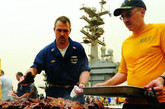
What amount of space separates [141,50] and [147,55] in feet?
0.29

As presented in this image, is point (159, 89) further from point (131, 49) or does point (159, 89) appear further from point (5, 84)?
point (5, 84)

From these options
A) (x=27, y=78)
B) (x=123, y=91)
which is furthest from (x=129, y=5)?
(x=27, y=78)

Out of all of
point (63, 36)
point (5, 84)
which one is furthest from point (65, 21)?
point (5, 84)

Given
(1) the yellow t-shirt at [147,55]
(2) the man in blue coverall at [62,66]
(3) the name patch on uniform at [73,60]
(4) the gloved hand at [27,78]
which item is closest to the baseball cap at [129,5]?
(1) the yellow t-shirt at [147,55]

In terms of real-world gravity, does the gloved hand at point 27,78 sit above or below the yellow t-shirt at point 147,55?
below

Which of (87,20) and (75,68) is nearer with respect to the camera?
(75,68)

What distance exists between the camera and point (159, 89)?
1630 millimetres

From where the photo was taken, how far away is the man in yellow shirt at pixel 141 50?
6.42 feet

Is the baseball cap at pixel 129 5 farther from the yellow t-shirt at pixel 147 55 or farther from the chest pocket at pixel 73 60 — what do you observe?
the chest pocket at pixel 73 60

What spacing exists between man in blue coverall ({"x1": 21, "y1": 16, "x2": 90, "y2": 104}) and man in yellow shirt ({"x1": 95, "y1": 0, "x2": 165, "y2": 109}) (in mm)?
1033

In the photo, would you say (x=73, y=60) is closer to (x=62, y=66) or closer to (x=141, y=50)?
(x=62, y=66)

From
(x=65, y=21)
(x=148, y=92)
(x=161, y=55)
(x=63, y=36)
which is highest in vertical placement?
(x=65, y=21)

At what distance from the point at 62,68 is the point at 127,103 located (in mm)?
1264

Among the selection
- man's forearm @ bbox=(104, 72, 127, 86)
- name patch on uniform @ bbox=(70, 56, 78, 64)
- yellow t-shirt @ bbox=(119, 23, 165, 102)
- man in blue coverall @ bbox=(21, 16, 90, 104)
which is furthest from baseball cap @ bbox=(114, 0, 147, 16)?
name patch on uniform @ bbox=(70, 56, 78, 64)
